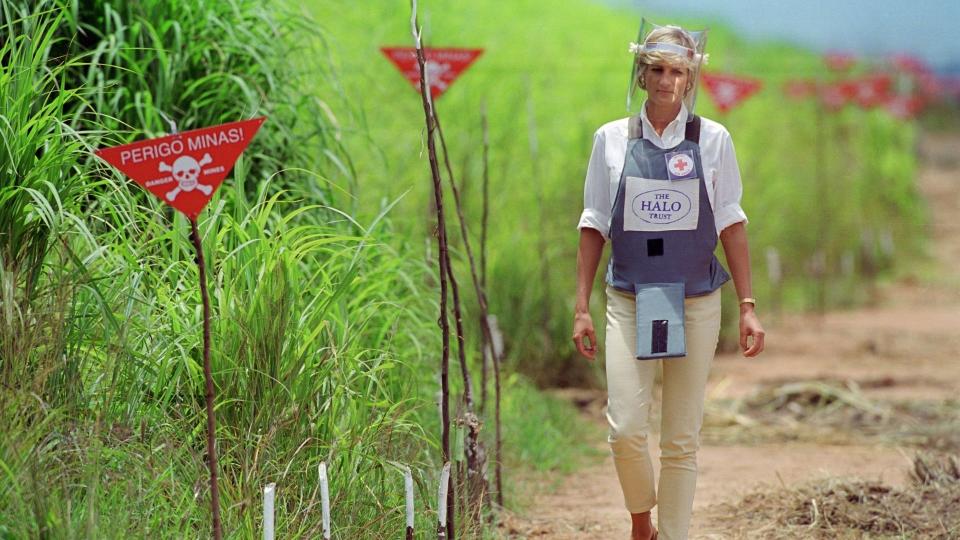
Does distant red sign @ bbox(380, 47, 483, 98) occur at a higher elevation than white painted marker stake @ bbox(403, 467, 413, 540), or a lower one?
higher

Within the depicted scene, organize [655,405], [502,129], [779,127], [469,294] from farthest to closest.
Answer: [779,127]
[502,129]
[655,405]
[469,294]

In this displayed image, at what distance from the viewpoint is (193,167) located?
8.89ft

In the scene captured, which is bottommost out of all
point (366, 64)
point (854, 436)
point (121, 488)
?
point (854, 436)

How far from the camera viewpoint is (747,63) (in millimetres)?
15008

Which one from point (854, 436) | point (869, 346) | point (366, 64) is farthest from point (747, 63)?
point (854, 436)

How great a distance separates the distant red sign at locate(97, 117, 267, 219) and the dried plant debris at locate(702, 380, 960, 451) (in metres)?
3.81

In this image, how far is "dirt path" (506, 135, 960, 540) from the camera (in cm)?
457

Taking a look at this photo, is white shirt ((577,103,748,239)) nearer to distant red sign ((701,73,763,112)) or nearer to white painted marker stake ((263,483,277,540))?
white painted marker stake ((263,483,277,540))

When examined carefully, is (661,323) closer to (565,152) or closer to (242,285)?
(242,285)

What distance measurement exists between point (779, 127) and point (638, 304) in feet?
31.5

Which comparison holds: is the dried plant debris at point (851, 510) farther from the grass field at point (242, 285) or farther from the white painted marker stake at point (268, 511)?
the white painted marker stake at point (268, 511)

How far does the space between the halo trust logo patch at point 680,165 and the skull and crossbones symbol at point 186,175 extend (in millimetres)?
1192

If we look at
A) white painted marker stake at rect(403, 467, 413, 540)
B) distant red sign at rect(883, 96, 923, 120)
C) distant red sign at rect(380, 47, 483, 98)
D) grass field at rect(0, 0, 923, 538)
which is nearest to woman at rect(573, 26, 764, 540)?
grass field at rect(0, 0, 923, 538)

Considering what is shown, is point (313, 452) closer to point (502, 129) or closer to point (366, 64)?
Answer: point (366, 64)
